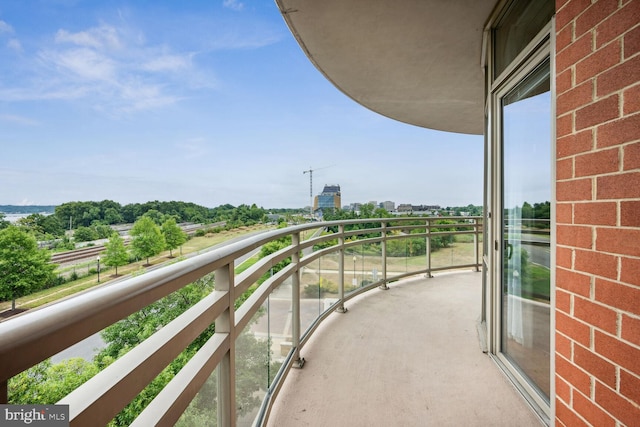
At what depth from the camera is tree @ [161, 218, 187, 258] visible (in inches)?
261

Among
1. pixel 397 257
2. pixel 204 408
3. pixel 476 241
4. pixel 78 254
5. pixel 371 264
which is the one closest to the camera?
pixel 204 408

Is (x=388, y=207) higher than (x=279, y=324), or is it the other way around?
(x=388, y=207)

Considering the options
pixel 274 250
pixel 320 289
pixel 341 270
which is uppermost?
pixel 274 250

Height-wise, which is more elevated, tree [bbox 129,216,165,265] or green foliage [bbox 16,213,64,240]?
green foliage [bbox 16,213,64,240]

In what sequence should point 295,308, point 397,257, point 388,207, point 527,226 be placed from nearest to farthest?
point 527,226 → point 295,308 → point 397,257 → point 388,207

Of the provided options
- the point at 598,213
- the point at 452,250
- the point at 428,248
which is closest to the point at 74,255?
the point at 598,213

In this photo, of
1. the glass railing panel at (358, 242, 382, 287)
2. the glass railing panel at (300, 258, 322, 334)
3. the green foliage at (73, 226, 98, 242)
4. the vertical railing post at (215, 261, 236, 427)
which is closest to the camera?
the vertical railing post at (215, 261, 236, 427)

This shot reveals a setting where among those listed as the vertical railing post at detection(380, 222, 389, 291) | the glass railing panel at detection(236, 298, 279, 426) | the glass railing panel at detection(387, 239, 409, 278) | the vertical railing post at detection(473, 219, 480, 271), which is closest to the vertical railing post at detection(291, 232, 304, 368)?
the glass railing panel at detection(236, 298, 279, 426)

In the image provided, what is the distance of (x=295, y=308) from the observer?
96.4 inches

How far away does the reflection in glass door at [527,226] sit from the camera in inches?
72.1

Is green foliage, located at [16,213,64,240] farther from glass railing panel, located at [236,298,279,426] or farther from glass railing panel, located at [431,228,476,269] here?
glass railing panel, located at [431,228,476,269]

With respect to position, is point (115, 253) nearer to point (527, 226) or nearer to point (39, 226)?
point (39, 226)

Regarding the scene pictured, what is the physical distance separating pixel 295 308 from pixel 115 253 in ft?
12.6

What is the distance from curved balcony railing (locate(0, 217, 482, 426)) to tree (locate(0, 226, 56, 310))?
2612 millimetres
